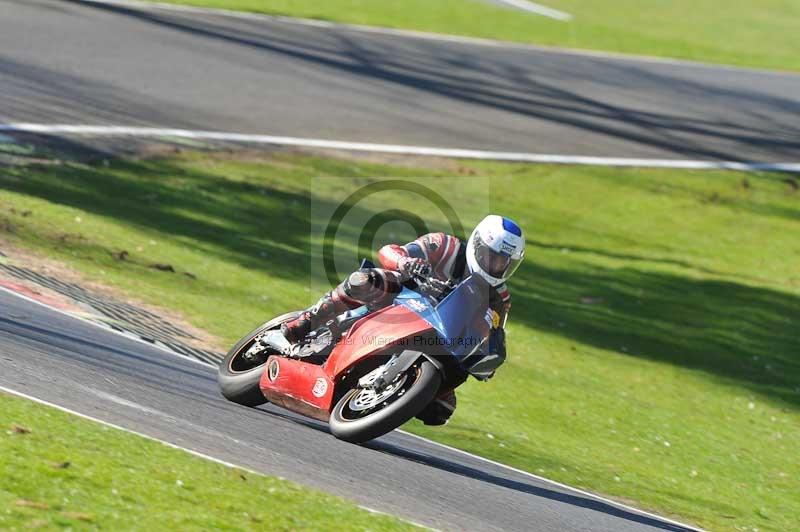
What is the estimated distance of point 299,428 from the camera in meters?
9.48

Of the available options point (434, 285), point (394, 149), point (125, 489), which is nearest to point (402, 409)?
point (434, 285)

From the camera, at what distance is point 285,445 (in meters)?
8.55

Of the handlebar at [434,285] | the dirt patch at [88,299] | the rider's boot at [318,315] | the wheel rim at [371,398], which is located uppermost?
the handlebar at [434,285]

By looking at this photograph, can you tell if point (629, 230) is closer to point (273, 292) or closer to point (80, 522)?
point (273, 292)

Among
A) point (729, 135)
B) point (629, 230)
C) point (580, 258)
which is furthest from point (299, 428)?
point (729, 135)

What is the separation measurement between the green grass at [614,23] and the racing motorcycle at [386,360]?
68.7ft

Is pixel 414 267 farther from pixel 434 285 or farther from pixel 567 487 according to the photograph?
pixel 567 487

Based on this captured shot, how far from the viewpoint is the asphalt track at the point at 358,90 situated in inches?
855

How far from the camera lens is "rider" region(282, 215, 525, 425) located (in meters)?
8.75

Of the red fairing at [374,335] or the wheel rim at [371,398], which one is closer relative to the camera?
the wheel rim at [371,398]

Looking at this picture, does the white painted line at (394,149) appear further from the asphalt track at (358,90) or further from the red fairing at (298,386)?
the red fairing at (298,386)

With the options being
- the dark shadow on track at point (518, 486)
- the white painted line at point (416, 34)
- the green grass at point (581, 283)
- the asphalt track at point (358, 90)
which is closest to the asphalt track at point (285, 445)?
the dark shadow on track at point (518, 486)

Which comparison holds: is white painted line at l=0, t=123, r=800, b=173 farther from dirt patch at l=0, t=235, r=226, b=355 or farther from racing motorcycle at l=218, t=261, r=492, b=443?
racing motorcycle at l=218, t=261, r=492, b=443

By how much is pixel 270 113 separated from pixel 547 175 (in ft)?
17.0
